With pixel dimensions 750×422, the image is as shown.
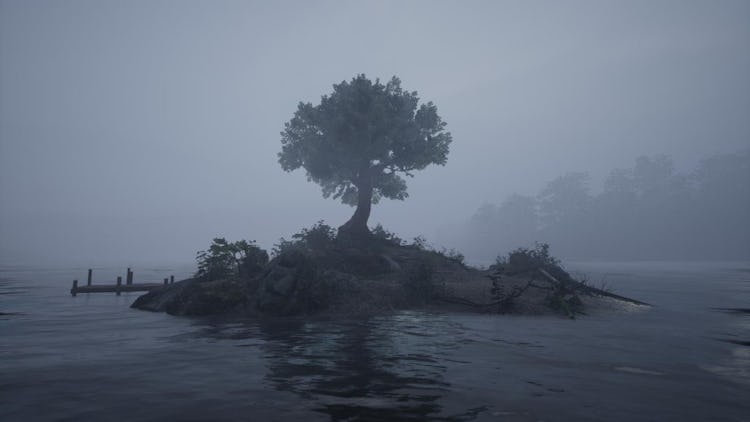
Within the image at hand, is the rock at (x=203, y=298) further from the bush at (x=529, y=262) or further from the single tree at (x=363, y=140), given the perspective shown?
the bush at (x=529, y=262)

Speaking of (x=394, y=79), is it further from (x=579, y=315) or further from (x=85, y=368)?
(x=85, y=368)

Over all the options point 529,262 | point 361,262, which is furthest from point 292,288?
point 529,262

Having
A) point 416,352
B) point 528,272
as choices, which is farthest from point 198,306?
point 528,272

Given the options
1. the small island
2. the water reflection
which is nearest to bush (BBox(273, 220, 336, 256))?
the small island

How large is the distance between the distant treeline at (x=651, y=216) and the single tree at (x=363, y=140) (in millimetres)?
98853

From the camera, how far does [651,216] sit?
110125 mm

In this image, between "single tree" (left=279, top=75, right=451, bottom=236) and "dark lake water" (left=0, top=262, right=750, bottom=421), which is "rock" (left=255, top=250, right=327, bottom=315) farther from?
"single tree" (left=279, top=75, right=451, bottom=236)

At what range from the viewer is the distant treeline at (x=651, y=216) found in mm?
100500

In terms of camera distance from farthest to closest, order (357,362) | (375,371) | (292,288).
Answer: (292,288), (357,362), (375,371)

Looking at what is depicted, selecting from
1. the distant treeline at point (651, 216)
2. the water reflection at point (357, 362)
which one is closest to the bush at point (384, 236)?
the water reflection at point (357, 362)

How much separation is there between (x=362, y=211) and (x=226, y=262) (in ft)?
43.6

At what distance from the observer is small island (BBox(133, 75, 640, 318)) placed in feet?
62.8

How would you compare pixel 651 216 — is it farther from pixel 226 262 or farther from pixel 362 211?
pixel 226 262

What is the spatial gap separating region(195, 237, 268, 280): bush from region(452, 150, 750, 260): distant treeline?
370 feet
